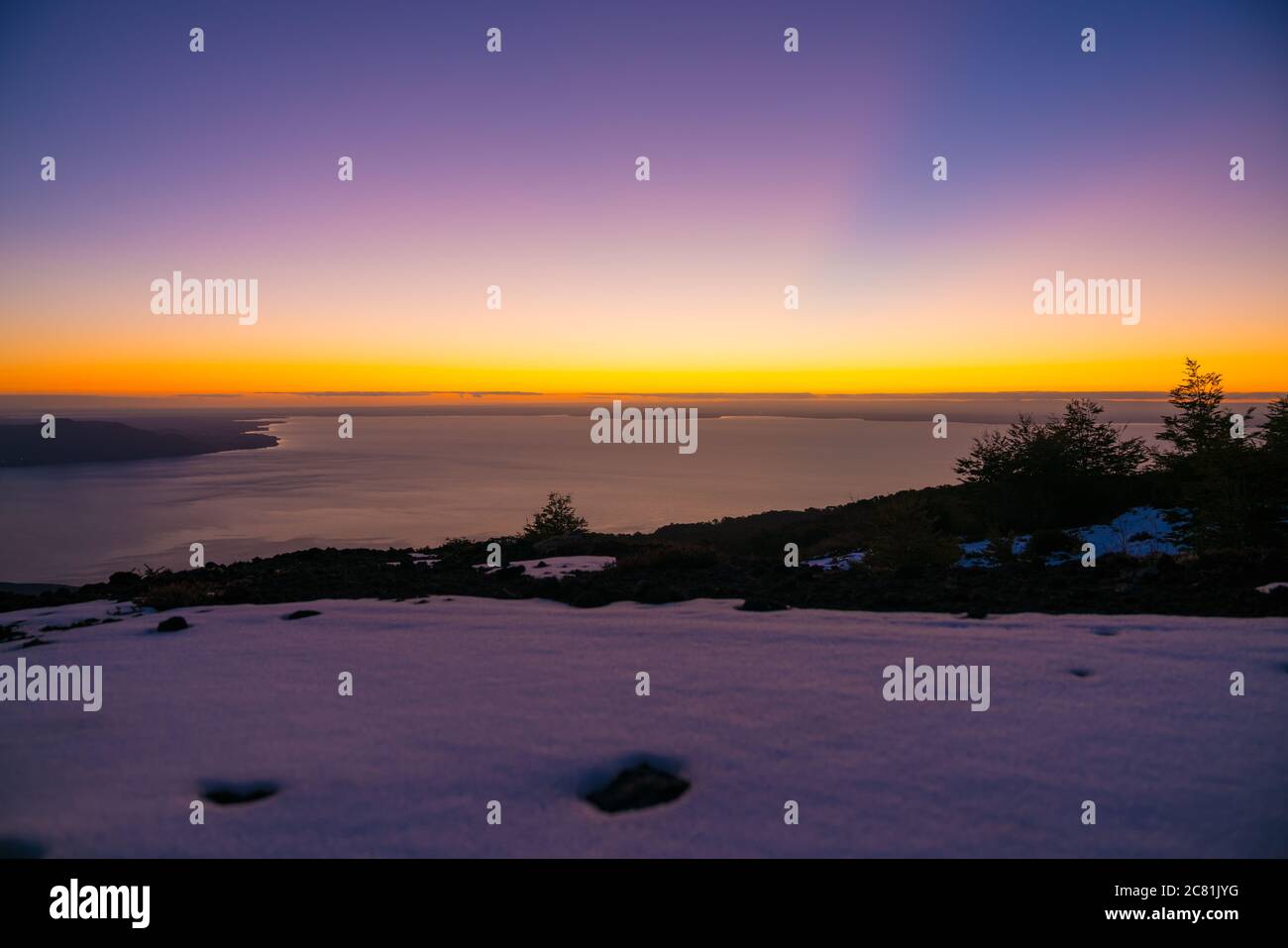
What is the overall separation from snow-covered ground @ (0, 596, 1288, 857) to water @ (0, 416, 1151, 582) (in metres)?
40.7

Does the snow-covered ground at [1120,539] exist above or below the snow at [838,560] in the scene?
above

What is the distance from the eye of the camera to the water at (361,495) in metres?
48.9

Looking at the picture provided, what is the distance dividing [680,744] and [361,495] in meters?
79.3

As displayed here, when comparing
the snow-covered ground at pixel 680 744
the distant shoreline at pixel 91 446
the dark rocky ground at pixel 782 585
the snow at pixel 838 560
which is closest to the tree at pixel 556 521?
the snow at pixel 838 560

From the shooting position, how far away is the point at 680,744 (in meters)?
3.37

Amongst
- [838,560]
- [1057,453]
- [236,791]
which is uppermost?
[1057,453]

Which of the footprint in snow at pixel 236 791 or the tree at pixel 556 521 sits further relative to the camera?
the tree at pixel 556 521

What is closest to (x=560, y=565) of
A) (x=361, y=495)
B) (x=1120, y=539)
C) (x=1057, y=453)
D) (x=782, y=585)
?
(x=782, y=585)

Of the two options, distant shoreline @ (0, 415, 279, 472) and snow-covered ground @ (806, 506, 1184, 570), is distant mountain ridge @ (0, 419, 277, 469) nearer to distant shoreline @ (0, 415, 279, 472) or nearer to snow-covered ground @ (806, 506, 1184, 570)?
distant shoreline @ (0, 415, 279, 472)

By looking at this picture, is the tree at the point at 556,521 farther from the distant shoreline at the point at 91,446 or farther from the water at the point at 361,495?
the distant shoreline at the point at 91,446

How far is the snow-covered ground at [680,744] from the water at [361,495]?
40739 mm

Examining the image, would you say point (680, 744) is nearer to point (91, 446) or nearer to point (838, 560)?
point (838, 560)

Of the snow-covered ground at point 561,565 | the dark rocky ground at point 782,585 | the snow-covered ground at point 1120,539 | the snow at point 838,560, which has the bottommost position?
the snow at point 838,560
